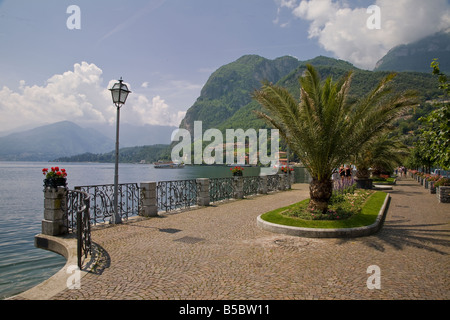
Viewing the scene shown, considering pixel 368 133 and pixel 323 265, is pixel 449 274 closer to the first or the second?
pixel 323 265

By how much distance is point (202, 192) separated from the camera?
1463 centimetres

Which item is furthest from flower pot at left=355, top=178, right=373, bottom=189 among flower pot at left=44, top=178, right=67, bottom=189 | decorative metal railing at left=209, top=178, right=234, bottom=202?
flower pot at left=44, top=178, right=67, bottom=189

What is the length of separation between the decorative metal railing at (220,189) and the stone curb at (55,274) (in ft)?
29.1

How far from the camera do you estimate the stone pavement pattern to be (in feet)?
15.0

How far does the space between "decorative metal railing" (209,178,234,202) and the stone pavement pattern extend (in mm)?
6439

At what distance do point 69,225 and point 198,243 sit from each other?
4047mm

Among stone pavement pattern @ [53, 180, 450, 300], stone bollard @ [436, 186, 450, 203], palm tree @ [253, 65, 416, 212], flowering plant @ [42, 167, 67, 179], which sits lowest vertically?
stone pavement pattern @ [53, 180, 450, 300]

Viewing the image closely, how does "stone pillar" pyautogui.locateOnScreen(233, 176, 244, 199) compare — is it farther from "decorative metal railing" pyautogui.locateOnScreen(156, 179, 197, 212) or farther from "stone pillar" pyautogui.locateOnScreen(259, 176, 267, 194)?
"decorative metal railing" pyautogui.locateOnScreen(156, 179, 197, 212)

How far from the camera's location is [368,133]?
9.68 m
